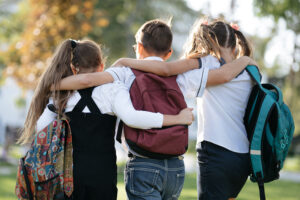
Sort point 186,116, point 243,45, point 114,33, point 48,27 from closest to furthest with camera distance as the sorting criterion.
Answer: point 186,116, point 243,45, point 48,27, point 114,33

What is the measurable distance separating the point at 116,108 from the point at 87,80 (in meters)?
0.28

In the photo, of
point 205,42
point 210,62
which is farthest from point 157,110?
point 205,42

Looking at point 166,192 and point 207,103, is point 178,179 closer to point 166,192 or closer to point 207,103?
point 166,192

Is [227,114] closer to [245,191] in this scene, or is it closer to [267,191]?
[245,191]

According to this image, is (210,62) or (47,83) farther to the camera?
(210,62)

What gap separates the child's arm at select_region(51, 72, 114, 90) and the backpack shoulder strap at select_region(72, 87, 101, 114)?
0.04m

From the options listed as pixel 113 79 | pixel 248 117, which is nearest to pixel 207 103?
pixel 248 117

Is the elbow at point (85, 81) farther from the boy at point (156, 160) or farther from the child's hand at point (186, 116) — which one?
the child's hand at point (186, 116)

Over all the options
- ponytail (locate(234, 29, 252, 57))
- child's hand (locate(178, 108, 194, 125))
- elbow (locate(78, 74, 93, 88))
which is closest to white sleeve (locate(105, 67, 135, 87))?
elbow (locate(78, 74, 93, 88))

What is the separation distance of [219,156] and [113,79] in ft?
2.97

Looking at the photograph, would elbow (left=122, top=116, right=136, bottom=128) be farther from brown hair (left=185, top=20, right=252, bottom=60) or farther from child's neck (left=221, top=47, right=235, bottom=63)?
child's neck (left=221, top=47, right=235, bottom=63)

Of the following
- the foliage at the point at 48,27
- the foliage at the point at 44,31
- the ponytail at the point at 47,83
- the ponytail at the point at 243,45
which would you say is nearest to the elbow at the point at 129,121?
the ponytail at the point at 47,83

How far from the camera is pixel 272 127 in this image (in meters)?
2.93

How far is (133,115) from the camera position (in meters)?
2.61
